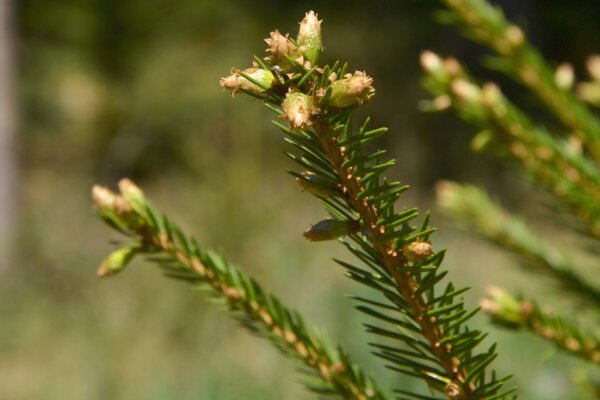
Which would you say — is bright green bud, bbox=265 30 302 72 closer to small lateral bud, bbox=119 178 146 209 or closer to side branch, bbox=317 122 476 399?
side branch, bbox=317 122 476 399

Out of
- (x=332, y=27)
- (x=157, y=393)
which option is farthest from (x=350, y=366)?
(x=332, y=27)

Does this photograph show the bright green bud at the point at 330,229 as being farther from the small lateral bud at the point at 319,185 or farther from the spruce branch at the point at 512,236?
the spruce branch at the point at 512,236

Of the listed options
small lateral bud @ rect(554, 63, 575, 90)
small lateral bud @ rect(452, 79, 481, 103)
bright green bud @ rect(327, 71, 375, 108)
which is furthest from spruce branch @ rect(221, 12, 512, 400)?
small lateral bud @ rect(554, 63, 575, 90)

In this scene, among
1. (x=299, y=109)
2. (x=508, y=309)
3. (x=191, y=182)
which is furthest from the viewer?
(x=191, y=182)

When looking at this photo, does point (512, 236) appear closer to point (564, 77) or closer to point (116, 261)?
point (564, 77)

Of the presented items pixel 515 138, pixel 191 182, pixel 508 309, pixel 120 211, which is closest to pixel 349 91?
pixel 120 211

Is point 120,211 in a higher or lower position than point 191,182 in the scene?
lower
